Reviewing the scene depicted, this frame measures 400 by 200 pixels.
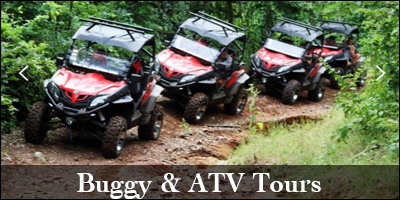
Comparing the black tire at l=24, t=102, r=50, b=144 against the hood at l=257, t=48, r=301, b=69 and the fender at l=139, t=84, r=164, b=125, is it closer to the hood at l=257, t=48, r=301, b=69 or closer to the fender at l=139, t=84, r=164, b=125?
the fender at l=139, t=84, r=164, b=125

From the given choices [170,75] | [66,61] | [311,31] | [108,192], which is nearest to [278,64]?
[311,31]

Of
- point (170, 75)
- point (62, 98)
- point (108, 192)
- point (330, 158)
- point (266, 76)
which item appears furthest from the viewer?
point (266, 76)

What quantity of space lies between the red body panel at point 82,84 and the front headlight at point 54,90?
62 millimetres

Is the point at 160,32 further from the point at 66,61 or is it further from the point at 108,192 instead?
the point at 108,192

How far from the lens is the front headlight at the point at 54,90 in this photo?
29.4 feet

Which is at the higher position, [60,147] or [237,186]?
[237,186]

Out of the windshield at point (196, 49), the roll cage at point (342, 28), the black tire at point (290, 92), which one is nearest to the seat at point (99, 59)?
the windshield at point (196, 49)

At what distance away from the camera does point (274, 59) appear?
1570cm

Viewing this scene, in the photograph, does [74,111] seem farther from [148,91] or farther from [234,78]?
[234,78]

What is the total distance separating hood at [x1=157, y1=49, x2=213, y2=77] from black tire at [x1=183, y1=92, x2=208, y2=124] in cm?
48

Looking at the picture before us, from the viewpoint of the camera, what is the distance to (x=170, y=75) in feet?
39.5

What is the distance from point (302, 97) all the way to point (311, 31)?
2072 millimetres

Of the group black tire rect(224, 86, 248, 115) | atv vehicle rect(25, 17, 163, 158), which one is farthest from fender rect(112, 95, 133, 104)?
black tire rect(224, 86, 248, 115)

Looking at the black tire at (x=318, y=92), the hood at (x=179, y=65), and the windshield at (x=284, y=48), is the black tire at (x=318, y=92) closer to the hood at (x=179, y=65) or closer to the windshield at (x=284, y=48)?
the windshield at (x=284, y=48)
